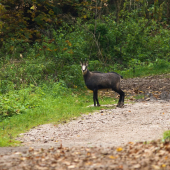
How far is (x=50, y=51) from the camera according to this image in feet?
62.0

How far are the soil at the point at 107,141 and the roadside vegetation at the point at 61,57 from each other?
92 cm

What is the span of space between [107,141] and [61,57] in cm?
1103

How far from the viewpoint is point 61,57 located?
18266 mm

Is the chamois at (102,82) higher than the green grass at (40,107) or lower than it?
higher

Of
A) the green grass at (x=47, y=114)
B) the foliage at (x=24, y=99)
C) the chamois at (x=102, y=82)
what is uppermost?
the chamois at (x=102, y=82)

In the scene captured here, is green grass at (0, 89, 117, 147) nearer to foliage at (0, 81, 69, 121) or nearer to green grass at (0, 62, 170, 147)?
green grass at (0, 62, 170, 147)

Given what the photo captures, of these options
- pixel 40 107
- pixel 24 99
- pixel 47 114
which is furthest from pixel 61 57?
pixel 47 114

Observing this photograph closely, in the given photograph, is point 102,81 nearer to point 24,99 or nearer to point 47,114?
point 47,114

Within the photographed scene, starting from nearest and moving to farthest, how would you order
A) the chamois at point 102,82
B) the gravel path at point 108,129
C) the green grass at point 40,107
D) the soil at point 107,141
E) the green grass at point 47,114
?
the soil at point 107,141, the gravel path at point 108,129, the green grass at point 47,114, the green grass at point 40,107, the chamois at point 102,82

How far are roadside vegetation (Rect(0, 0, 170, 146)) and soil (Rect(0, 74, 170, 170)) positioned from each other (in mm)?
923

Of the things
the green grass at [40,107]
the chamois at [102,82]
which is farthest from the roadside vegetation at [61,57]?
the chamois at [102,82]

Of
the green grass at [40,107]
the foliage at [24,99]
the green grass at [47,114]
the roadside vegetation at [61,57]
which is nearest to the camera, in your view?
the green grass at [47,114]

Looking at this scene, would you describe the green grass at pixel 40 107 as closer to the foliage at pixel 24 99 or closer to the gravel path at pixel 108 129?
the foliage at pixel 24 99

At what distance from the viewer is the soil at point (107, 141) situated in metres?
5.50
